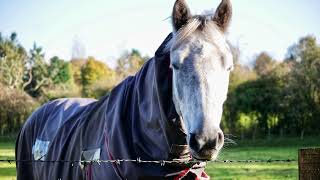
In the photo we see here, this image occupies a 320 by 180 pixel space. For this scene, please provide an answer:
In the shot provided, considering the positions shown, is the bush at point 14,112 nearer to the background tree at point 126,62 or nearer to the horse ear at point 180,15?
the background tree at point 126,62

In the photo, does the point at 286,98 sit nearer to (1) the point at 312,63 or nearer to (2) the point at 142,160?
(1) the point at 312,63

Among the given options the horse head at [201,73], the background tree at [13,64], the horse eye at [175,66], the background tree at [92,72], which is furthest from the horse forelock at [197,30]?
the background tree at [92,72]

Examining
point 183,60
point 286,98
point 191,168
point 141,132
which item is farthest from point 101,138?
point 286,98

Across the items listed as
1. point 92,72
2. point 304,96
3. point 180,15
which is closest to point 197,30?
point 180,15

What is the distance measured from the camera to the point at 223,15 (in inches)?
128

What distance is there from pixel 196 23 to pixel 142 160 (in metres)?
1.07

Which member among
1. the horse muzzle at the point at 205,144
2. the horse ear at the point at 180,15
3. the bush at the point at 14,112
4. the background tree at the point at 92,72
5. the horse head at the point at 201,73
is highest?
the background tree at the point at 92,72

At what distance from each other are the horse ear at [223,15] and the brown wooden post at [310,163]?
3.46 feet

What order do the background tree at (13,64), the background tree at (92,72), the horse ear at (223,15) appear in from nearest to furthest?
the horse ear at (223,15) → the background tree at (13,64) → the background tree at (92,72)

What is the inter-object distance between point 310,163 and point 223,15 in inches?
48.0

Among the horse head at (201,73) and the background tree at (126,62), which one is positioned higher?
the background tree at (126,62)

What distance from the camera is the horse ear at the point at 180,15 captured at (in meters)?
3.17

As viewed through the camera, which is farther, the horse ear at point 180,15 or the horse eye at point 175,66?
the horse ear at point 180,15

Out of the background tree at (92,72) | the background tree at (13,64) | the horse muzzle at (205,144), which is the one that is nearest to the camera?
the horse muzzle at (205,144)
